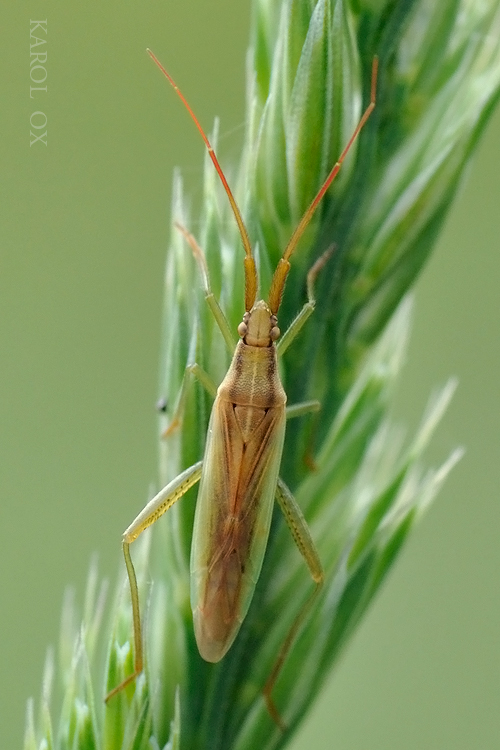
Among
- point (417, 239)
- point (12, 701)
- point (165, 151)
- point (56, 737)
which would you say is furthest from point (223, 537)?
point (165, 151)

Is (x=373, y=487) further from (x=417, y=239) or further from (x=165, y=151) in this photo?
(x=165, y=151)

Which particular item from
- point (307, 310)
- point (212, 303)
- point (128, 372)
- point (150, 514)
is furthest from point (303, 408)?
point (128, 372)

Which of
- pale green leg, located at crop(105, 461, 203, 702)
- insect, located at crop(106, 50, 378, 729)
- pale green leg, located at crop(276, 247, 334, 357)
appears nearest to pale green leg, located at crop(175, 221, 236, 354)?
insect, located at crop(106, 50, 378, 729)

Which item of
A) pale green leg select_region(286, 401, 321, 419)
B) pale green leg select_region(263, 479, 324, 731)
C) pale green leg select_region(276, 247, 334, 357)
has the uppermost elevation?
pale green leg select_region(276, 247, 334, 357)

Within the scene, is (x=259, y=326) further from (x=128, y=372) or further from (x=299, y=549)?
(x=128, y=372)

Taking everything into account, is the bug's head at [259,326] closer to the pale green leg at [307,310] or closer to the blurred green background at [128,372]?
the pale green leg at [307,310]

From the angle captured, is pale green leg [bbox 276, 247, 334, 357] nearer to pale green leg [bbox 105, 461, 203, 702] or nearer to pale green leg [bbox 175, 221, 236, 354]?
pale green leg [bbox 175, 221, 236, 354]
